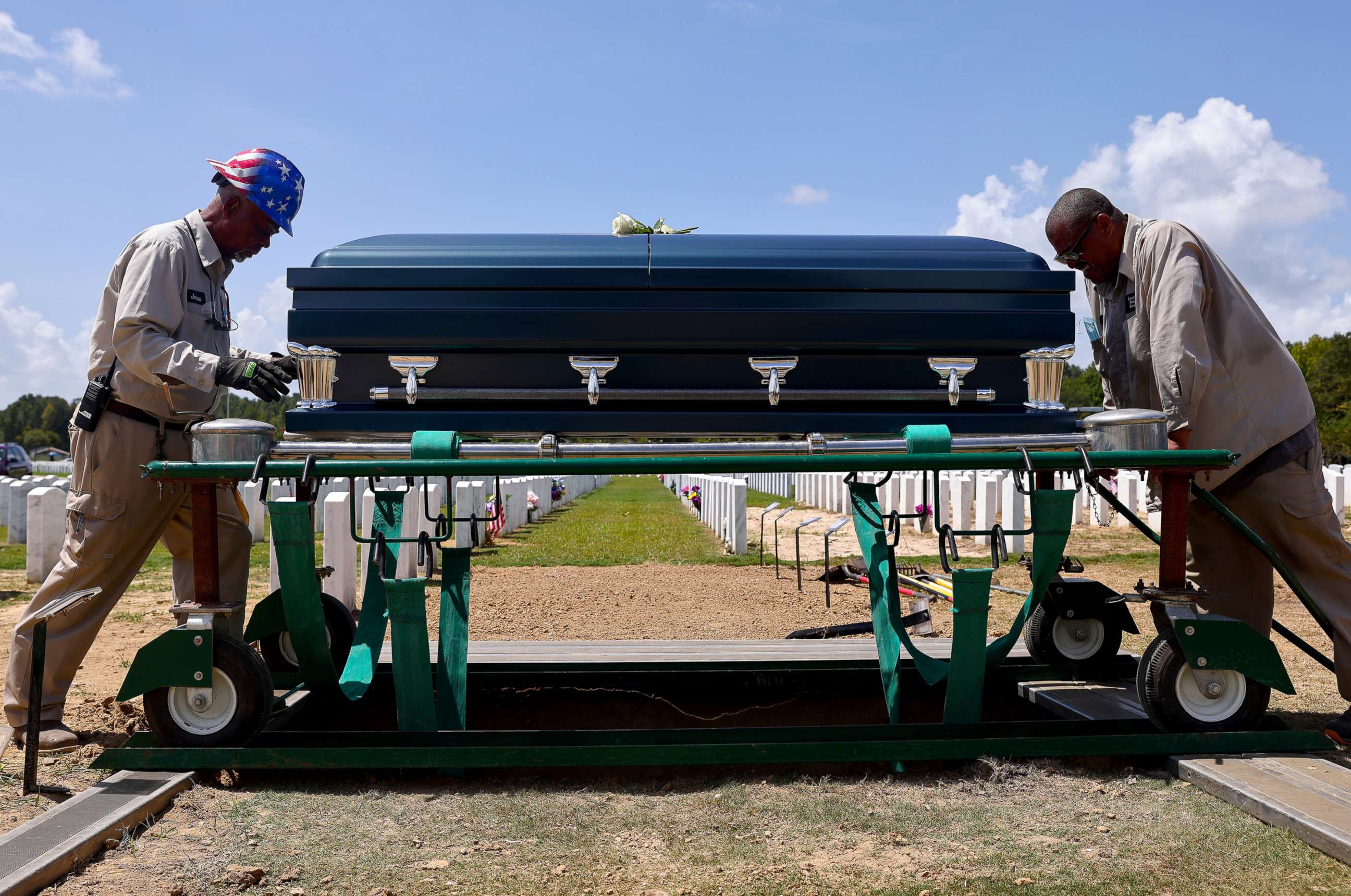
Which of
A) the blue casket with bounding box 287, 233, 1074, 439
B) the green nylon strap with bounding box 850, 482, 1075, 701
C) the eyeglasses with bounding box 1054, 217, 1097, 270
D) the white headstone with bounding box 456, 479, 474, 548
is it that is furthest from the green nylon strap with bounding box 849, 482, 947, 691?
the white headstone with bounding box 456, 479, 474, 548

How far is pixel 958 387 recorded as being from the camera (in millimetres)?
3812

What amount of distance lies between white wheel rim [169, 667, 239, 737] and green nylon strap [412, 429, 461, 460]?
0.95 m

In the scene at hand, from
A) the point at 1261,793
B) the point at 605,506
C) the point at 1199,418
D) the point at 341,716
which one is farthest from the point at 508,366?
the point at 605,506

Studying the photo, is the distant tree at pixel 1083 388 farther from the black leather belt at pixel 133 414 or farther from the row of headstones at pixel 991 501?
the black leather belt at pixel 133 414

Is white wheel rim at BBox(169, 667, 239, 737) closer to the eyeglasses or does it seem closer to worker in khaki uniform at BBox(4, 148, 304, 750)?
worker in khaki uniform at BBox(4, 148, 304, 750)

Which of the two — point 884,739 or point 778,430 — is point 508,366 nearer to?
point 778,430

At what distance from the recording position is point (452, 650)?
3.63 metres

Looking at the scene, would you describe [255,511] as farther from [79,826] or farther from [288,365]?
[79,826]

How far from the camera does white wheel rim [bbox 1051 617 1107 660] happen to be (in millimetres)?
4492

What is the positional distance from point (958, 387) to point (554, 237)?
168 cm

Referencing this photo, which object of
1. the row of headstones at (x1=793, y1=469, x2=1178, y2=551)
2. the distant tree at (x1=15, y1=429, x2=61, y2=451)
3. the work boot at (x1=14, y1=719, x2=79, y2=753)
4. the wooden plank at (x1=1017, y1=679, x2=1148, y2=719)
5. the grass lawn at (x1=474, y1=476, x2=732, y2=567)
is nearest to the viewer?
the work boot at (x1=14, y1=719, x2=79, y2=753)

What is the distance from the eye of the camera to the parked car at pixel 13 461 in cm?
3978

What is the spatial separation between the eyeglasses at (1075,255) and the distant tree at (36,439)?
11707cm

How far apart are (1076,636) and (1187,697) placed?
1.19m
